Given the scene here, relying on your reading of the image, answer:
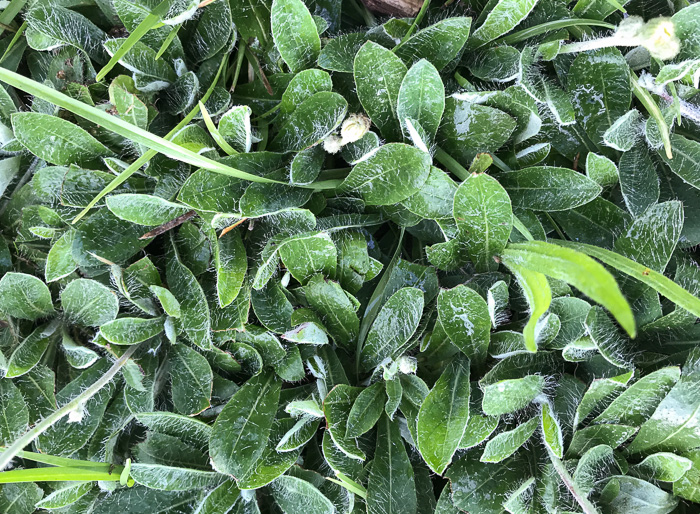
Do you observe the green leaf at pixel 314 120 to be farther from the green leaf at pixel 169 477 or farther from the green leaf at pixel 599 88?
the green leaf at pixel 169 477

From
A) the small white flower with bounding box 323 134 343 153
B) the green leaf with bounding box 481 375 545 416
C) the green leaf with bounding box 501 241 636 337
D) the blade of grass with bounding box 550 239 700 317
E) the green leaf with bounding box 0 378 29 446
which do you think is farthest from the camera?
the green leaf with bounding box 0 378 29 446

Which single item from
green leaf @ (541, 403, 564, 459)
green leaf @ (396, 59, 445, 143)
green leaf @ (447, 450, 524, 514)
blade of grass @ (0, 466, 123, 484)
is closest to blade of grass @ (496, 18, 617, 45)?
green leaf @ (396, 59, 445, 143)

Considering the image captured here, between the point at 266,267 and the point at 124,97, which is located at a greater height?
the point at 124,97

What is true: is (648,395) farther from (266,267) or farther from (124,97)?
(124,97)

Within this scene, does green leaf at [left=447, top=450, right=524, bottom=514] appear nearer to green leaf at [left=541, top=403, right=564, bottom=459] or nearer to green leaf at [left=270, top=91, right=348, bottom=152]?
green leaf at [left=541, top=403, right=564, bottom=459]

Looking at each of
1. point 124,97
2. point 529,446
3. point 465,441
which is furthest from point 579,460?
point 124,97

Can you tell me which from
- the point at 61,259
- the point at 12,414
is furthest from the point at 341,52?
the point at 12,414

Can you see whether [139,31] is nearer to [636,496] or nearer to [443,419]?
[443,419]
